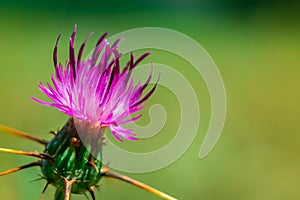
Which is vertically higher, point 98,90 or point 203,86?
point 203,86

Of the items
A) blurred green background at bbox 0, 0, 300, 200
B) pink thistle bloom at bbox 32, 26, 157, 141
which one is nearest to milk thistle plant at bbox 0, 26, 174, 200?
pink thistle bloom at bbox 32, 26, 157, 141

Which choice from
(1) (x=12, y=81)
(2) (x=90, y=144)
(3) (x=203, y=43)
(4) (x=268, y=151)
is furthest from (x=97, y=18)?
(2) (x=90, y=144)

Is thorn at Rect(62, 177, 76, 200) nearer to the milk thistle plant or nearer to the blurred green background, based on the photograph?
the milk thistle plant

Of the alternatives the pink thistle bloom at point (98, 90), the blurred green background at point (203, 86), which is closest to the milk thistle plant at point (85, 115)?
the pink thistle bloom at point (98, 90)

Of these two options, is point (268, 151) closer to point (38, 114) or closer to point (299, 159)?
point (299, 159)

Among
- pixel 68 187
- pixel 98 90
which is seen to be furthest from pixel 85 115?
pixel 68 187

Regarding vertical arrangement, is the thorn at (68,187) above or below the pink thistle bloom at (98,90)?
below

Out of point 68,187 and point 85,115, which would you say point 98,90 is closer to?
point 85,115

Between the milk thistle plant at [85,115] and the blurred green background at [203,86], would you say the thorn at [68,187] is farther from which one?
the blurred green background at [203,86]
